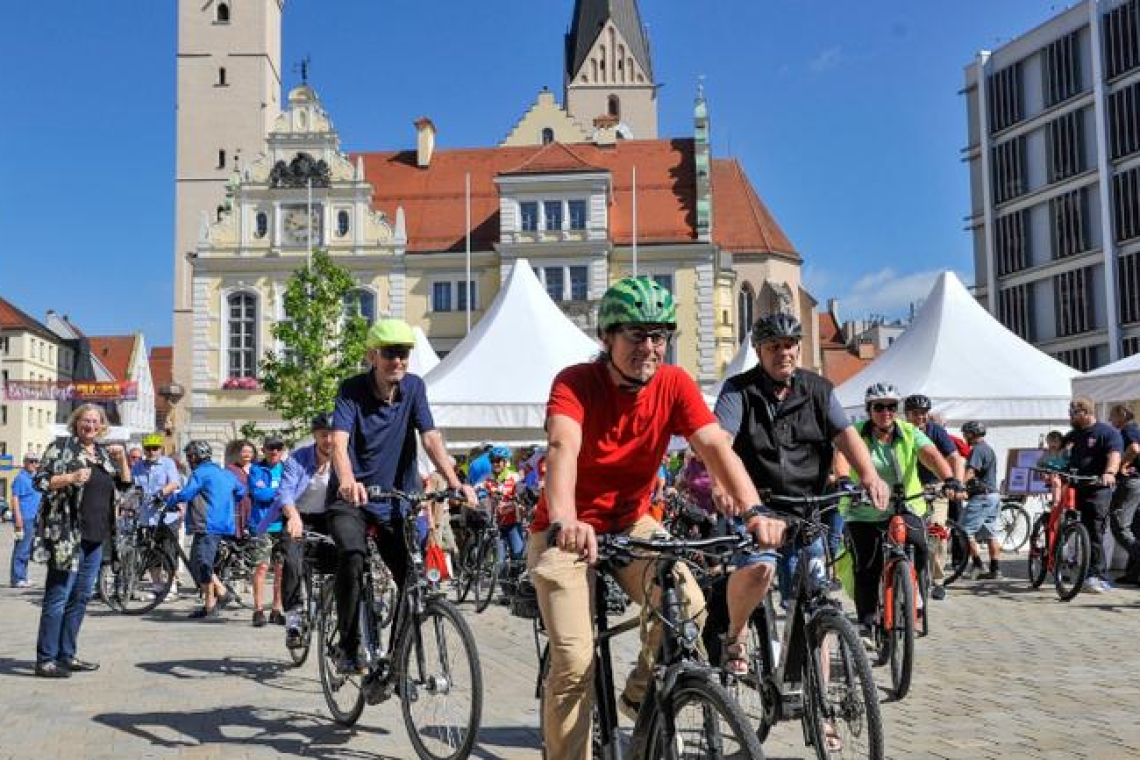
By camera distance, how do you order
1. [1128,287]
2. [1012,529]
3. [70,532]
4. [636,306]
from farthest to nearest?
1. [1128,287]
2. [1012,529]
3. [70,532]
4. [636,306]

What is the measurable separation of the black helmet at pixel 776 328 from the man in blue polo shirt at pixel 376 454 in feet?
5.34

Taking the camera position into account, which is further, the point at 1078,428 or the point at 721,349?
the point at 721,349

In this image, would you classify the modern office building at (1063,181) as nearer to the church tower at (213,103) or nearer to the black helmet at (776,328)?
the church tower at (213,103)

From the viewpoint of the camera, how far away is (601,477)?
4.25 m

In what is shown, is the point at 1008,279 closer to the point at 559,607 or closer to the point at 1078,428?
the point at 1078,428

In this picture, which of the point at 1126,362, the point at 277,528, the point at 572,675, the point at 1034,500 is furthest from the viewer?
the point at 1034,500

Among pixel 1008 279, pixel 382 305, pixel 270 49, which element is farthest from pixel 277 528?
pixel 1008 279

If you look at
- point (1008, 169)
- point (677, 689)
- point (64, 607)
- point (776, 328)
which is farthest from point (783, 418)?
point (1008, 169)

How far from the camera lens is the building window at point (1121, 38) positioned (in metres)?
54.8

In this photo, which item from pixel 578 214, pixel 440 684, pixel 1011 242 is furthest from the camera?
pixel 1011 242

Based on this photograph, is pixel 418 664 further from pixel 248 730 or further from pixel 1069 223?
pixel 1069 223

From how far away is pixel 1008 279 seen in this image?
6519 centimetres

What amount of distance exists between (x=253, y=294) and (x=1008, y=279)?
3886 centimetres

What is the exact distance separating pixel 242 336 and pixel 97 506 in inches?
1697
